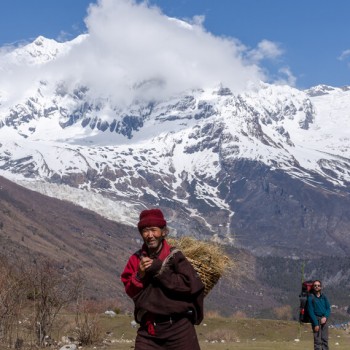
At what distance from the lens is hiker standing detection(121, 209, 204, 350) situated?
32.7 ft

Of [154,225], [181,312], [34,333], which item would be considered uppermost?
[154,225]

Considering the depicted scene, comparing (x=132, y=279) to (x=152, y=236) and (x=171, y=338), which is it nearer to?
(x=152, y=236)

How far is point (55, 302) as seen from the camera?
33656 mm

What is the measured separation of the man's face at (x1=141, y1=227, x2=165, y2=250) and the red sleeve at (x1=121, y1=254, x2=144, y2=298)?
0.31 meters

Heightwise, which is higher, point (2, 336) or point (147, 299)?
point (147, 299)

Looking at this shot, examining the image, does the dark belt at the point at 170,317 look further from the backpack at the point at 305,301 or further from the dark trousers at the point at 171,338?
the backpack at the point at 305,301

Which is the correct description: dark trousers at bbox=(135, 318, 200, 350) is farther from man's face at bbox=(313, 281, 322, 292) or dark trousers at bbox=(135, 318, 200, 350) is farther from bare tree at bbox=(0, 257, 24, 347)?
bare tree at bbox=(0, 257, 24, 347)

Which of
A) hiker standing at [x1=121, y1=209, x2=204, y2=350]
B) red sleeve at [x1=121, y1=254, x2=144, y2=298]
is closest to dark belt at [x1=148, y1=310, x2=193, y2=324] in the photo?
hiker standing at [x1=121, y1=209, x2=204, y2=350]

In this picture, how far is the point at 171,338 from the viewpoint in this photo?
1005 centimetres

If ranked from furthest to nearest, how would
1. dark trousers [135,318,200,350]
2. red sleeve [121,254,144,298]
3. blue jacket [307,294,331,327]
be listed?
blue jacket [307,294,331,327]
red sleeve [121,254,144,298]
dark trousers [135,318,200,350]

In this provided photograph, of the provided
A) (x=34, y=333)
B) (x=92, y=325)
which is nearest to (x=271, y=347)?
(x=92, y=325)

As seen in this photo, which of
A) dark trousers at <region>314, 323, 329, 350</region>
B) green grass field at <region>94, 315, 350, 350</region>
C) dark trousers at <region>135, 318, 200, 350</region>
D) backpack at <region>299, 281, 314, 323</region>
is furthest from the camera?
green grass field at <region>94, 315, 350, 350</region>

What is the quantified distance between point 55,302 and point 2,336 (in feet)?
13.2

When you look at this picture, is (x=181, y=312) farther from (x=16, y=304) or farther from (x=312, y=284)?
(x=16, y=304)
